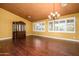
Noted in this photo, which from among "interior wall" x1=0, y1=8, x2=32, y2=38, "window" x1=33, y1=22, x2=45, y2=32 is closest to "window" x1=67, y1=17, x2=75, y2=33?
"window" x1=33, y1=22, x2=45, y2=32

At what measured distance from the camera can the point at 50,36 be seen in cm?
535

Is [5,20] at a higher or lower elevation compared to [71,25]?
higher

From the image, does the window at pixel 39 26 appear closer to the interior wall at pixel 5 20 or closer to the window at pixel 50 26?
the window at pixel 50 26

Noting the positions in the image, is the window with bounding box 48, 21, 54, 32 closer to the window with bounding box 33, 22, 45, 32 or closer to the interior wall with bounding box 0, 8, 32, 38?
the window with bounding box 33, 22, 45, 32

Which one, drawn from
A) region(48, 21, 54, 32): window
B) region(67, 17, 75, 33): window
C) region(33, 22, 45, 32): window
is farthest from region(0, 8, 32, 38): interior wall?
region(67, 17, 75, 33): window

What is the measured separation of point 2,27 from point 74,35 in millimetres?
3162

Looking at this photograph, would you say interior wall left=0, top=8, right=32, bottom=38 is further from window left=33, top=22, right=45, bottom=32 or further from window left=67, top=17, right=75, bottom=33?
window left=67, top=17, right=75, bottom=33

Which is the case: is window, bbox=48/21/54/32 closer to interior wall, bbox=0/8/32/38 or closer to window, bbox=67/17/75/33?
window, bbox=67/17/75/33

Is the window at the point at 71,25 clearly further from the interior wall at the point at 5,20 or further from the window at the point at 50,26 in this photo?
the interior wall at the point at 5,20

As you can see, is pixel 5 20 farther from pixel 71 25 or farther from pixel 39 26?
pixel 71 25

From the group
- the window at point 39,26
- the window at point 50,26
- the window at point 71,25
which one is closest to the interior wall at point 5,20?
the window at point 39,26

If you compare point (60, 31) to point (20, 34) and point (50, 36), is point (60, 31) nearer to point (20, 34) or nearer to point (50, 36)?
point (50, 36)

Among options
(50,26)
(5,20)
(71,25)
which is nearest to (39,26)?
(50,26)

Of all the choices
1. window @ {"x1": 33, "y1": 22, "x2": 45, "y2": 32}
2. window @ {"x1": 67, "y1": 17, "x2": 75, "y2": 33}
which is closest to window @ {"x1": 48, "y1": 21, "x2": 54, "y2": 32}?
window @ {"x1": 33, "y1": 22, "x2": 45, "y2": 32}
